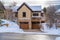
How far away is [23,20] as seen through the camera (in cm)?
2630

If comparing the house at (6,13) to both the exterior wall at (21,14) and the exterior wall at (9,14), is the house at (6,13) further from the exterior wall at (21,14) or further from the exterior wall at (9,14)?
the exterior wall at (21,14)

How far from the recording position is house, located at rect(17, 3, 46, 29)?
26188 mm

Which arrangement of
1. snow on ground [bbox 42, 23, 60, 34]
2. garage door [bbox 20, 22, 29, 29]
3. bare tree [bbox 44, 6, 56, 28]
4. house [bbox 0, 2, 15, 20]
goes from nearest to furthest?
1. snow on ground [bbox 42, 23, 60, 34]
2. bare tree [bbox 44, 6, 56, 28]
3. house [bbox 0, 2, 15, 20]
4. garage door [bbox 20, 22, 29, 29]

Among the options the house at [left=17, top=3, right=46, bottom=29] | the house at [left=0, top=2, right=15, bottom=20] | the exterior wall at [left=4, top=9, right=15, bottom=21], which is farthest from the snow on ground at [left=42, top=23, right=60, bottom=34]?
the house at [left=0, top=2, right=15, bottom=20]

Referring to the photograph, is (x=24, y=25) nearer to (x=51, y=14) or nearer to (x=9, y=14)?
(x=9, y=14)

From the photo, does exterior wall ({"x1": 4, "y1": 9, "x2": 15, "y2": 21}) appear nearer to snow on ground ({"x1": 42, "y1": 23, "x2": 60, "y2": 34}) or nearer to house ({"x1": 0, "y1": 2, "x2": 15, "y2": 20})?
house ({"x1": 0, "y1": 2, "x2": 15, "y2": 20})

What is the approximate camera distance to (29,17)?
86.6ft

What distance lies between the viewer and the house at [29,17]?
26.2 metres

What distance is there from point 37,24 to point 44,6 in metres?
3.30

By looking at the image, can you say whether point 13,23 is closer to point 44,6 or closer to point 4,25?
point 4,25

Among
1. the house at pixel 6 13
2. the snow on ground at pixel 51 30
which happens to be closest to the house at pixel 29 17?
the house at pixel 6 13

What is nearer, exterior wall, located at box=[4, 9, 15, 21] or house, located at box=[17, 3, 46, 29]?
exterior wall, located at box=[4, 9, 15, 21]

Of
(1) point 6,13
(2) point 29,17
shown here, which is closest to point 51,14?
(2) point 29,17

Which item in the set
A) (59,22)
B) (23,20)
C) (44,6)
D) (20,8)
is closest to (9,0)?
(20,8)
